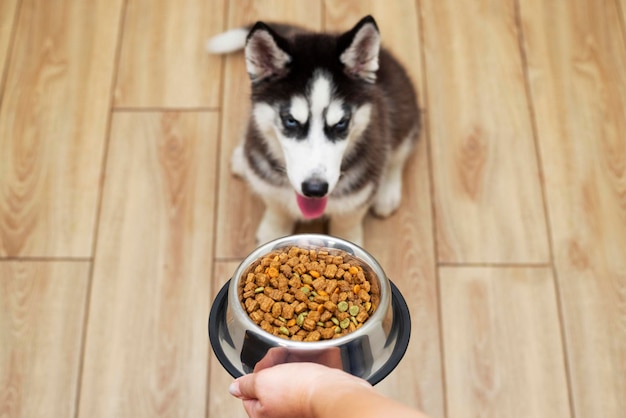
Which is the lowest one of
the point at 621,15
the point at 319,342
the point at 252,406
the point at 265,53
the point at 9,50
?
the point at 252,406

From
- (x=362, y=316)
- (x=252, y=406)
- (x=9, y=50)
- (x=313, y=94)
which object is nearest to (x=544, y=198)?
(x=313, y=94)

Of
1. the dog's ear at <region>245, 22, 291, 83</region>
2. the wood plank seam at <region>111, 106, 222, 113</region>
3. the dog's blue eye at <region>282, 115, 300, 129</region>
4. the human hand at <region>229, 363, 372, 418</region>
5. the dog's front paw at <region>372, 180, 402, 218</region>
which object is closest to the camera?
the human hand at <region>229, 363, 372, 418</region>

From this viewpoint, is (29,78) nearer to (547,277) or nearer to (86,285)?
(86,285)

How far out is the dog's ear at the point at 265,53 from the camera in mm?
1676

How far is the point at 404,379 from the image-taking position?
1979 mm

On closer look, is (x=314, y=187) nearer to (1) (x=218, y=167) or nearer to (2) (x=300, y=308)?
(2) (x=300, y=308)

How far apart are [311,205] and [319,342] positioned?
2.18 feet

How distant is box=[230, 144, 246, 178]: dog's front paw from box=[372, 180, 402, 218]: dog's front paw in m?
0.48

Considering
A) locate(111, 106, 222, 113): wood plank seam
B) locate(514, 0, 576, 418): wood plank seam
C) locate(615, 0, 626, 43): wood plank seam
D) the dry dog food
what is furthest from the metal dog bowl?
locate(615, 0, 626, 43): wood plank seam

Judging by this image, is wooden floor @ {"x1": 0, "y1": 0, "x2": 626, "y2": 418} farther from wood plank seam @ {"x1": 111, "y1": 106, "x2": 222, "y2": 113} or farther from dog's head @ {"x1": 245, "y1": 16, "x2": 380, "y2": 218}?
dog's head @ {"x1": 245, "y1": 16, "x2": 380, "y2": 218}

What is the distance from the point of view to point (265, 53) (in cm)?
177

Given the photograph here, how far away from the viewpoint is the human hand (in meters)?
1.12

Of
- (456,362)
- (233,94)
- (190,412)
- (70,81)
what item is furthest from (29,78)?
(456,362)

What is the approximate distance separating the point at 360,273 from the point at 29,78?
5.52ft
